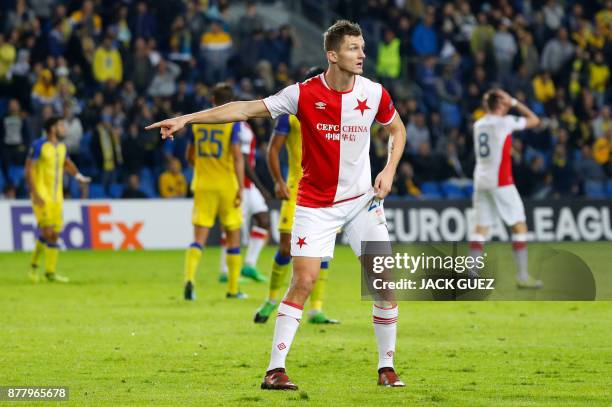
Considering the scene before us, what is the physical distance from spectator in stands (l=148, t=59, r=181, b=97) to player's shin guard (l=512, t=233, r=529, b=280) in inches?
448

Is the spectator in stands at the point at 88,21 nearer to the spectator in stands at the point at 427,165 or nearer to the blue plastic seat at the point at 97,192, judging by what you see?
the blue plastic seat at the point at 97,192

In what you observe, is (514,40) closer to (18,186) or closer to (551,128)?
(551,128)

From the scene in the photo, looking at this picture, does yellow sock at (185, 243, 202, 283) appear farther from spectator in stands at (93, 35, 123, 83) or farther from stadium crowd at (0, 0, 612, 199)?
spectator in stands at (93, 35, 123, 83)

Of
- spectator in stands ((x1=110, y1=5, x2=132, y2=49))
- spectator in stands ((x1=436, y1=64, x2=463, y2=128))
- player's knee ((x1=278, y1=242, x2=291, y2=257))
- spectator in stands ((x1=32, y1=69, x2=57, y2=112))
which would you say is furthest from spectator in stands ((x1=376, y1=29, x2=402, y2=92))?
player's knee ((x1=278, y1=242, x2=291, y2=257))

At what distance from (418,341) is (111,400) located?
3.99m

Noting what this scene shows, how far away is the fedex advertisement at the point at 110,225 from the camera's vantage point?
76.8 feet

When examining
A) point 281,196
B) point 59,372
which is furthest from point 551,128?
point 59,372

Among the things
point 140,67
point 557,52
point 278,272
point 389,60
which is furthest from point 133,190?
point 278,272

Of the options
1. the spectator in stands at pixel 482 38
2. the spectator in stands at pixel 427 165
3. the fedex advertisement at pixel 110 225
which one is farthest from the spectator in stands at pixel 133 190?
the spectator in stands at pixel 482 38

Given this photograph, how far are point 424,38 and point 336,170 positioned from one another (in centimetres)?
2164

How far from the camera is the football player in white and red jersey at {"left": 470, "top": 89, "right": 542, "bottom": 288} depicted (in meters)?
16.6

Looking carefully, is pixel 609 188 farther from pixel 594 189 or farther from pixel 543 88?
pixel 543 88

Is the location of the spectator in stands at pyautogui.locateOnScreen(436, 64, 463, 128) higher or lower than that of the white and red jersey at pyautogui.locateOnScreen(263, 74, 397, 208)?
higher

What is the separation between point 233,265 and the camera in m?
15.1
